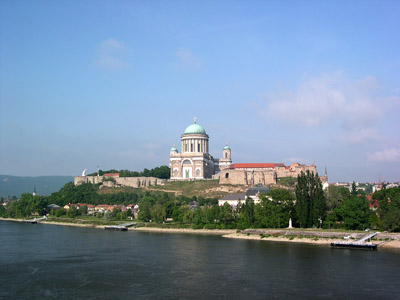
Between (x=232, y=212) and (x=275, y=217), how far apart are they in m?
8.71

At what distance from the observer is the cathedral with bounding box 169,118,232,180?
87.6 meters

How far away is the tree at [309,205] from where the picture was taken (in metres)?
43.5

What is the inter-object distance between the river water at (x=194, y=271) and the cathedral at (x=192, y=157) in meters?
47.3

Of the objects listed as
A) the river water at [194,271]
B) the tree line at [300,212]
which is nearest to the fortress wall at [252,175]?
the tree line at [300,212]

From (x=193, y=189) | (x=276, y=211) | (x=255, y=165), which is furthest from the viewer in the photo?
(x=255, y=165)

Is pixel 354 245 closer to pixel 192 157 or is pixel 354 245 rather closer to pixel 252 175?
pixel 252 175

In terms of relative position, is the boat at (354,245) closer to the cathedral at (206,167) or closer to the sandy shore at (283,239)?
the sandy shore at (283,239)

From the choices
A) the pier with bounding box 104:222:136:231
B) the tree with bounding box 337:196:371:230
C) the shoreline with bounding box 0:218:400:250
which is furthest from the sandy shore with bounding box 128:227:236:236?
the tree with bounding box 337:196:371:230

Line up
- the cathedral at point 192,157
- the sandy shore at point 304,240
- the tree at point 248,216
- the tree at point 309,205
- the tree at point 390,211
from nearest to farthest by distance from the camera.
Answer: the sandy shore at point 304,240, the tree at point 390,211, the tree at point 309,205, the tree at point 248,216, the cathedral at point 192,157

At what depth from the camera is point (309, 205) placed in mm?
43969

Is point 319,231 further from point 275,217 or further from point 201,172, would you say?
point 201,172

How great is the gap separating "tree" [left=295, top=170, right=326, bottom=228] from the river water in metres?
5.49

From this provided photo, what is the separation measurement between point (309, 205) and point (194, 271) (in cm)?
2000

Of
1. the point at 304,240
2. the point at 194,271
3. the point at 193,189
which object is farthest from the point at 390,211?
the point at 193,189
